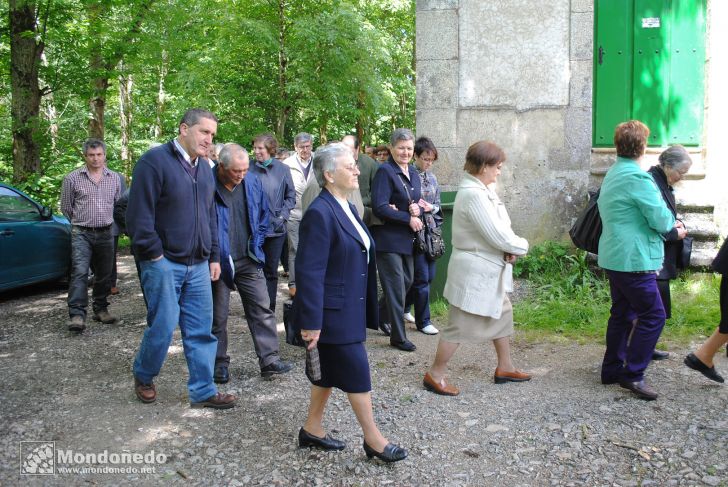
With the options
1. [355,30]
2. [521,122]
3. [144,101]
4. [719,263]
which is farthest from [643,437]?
[144,101]

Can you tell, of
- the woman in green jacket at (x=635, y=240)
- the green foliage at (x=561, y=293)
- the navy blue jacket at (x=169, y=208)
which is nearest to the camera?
the navy blue jacket at (x=169, y=208)

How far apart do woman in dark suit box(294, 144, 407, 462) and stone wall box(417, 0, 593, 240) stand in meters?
4.95

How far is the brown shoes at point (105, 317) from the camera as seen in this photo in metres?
7.41

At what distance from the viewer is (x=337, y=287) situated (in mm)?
3703

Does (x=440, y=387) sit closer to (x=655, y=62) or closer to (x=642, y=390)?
(x=642, y=390)

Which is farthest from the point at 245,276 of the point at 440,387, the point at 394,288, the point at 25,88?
the point at 25,88

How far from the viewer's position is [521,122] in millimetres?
8414

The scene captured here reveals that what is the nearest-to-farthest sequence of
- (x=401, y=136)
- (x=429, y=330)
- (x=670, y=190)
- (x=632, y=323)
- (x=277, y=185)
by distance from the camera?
(x=632, y=323)
(x=670, y=190)
(x=401, y=136)
(x=429, y=330)
(x=277, y=185)

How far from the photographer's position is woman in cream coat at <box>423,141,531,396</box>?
15.5 feet

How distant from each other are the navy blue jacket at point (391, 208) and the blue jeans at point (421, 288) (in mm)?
277

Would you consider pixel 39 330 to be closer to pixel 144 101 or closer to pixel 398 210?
pixel 398 210

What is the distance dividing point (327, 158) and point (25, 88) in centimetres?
994

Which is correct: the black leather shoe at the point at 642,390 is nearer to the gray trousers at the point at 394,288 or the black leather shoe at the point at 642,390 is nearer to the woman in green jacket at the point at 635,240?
the woman in green jacket at the point at 635,240

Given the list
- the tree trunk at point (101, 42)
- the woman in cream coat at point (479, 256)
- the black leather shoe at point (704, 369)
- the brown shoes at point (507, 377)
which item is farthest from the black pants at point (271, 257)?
the tree trunk at point (101, 42)
